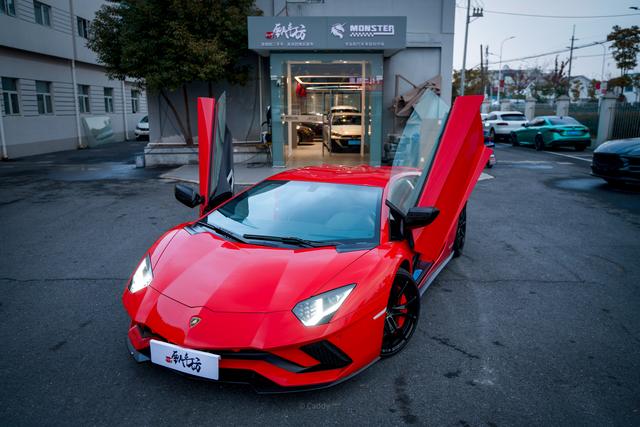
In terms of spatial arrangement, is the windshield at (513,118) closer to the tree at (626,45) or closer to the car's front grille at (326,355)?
the tree at (626,45)

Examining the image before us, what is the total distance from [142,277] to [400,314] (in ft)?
6.18

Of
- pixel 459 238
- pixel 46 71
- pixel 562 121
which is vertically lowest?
pixel 459 238

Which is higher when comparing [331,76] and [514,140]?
[331,76]

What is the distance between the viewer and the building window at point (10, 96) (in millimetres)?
19131

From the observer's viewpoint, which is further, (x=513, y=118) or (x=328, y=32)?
(x=513, y=118)

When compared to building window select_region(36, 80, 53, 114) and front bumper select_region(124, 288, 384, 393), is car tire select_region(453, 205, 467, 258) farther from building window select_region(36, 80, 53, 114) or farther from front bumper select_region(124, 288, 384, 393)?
building window select_region(36, 80, 53, 114)

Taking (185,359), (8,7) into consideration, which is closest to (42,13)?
(8,7)

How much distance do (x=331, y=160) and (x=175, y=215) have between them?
7.88m

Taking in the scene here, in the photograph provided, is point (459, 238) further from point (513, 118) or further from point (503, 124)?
point (513, 118)

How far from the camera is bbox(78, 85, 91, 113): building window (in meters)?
24.9

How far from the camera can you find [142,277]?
3465 mm

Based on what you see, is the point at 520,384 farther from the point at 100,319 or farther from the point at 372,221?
the point at 100,319

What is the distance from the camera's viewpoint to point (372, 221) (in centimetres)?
384


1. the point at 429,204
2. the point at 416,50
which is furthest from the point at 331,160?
the point at 429,204
